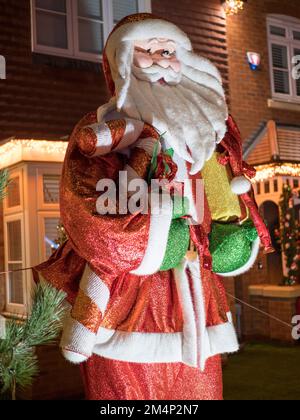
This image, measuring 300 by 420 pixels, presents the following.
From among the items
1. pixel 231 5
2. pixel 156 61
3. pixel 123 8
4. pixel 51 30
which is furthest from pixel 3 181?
pixel 231 5

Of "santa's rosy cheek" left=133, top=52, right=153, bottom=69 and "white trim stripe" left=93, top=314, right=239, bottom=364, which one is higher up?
"santa's rosy cheek" left=133, top=52, right=153, bottom=69

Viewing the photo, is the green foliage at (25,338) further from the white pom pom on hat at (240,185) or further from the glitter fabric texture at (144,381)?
the white pom pom on hat at (240,185)

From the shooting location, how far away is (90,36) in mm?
5695

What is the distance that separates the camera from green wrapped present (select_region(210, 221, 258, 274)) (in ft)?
7.66

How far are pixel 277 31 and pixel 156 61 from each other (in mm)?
7142

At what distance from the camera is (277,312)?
7.61m

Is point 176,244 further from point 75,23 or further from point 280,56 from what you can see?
point 280,56

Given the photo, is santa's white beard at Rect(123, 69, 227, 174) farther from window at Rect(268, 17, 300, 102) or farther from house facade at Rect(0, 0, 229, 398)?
window at Rect(268, 17, 300, 102)

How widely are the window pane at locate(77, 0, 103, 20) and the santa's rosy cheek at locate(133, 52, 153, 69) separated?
3.79 meters

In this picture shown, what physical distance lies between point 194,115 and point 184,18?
14.7 ft

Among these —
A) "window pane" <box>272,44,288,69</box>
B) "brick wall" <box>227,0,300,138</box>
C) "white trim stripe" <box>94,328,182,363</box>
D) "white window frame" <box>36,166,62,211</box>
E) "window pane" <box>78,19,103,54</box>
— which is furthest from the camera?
"window pane" <box>272,44,288,69</box>

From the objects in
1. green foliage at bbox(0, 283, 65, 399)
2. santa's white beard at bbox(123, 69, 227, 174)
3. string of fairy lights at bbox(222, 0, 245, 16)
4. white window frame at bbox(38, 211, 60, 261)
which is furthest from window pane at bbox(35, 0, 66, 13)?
green foliage at bbox(0, 283, 65, 399)

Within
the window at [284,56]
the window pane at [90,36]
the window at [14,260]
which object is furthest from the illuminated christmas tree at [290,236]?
the window at [14,260]

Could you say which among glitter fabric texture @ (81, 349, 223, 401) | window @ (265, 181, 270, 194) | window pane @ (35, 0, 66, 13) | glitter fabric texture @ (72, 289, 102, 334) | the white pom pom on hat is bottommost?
glitter fabric texture @ (81, 349, 223, 401)
